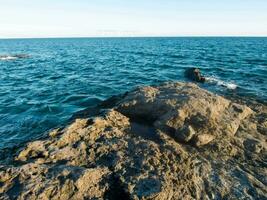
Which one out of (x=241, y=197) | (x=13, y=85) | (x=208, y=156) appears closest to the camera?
(x=241, y=197)

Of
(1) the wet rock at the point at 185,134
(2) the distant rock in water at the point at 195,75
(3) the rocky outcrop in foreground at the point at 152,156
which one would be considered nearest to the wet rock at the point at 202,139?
(3) the rocky outcrop in foreground at the point at 152,156

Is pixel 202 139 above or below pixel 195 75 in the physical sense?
above

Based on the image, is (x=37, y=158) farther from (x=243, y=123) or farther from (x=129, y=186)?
(x=243, y=123)

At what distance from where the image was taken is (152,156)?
7711mm

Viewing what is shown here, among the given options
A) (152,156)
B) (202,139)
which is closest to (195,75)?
(202,139)

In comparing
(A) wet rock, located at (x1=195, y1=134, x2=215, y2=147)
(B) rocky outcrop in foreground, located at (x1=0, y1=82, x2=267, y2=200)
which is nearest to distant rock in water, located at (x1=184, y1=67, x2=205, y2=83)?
(B) rocky outcrop in foreground, located at (x1=0, y1=82, x2=267, y2=200)

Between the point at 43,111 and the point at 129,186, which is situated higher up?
the point at 129,186

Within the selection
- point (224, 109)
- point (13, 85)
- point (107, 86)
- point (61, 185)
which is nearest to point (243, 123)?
point (224, 109)

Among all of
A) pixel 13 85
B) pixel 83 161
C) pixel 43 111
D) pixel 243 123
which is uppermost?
pixel 83 161

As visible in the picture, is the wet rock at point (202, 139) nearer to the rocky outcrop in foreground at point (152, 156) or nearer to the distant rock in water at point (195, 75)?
the rocky outcrop in foreground at point (152, 156)

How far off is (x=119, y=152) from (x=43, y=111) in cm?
952

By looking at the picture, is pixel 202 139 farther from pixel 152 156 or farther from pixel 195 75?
pixel 195 75

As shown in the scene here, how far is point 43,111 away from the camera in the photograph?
1592 centimetres

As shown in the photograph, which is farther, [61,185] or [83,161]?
[83,161]
